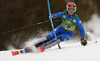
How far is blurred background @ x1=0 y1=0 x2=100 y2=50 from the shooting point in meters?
8.52

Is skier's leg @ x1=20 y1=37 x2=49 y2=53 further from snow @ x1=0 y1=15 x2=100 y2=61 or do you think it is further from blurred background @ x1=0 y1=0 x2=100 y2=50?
blurred background @ x1=0 y1=0 x2=100 y2=50

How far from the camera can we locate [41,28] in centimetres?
850

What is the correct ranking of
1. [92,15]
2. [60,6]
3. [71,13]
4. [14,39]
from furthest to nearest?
[92,15]
[14,39]
[60,6]
[71,13]

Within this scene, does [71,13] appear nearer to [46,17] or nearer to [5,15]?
[46,17]

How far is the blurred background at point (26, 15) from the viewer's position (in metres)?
8.52

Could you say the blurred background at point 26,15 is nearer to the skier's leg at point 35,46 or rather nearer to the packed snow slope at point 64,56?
the skier's leg at point 35,46

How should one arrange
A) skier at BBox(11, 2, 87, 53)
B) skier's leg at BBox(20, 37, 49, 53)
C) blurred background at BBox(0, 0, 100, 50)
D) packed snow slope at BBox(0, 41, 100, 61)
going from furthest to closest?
blurred background at BBox(0, 0, 100, 50), skier at BBox(11, 2, 87, 53), skier's leg at BBox(20, 37, 49, 53), packed snow slope at BBox(0, 41, 100, 61)

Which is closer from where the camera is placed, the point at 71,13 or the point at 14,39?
the point at 71,13

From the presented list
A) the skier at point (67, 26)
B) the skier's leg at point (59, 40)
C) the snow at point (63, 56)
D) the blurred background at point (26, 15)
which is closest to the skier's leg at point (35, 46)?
the skier at point (67, 26)

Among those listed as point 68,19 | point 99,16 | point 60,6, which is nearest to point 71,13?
point 68,19

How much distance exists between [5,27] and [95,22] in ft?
18.8

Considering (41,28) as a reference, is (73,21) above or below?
above

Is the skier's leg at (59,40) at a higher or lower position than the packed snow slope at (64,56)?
lower

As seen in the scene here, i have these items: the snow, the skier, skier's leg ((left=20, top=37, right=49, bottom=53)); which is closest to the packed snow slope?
the snow
